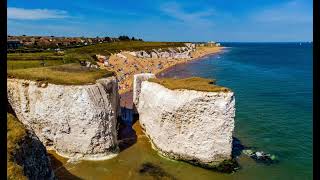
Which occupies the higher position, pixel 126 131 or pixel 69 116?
pixel 69 116

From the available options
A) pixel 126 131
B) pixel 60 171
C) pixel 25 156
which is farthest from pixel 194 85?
pixel 25 156

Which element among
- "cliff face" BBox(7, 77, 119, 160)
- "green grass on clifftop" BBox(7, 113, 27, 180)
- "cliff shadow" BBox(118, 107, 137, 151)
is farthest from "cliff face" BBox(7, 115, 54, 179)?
"cliff shadow" BBox(118, 107, 137, 151)

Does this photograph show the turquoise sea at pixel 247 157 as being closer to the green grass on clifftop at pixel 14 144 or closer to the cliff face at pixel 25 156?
the cliff face at pixel 25 156

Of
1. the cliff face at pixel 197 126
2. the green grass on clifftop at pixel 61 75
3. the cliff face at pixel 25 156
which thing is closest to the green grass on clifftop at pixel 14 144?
the cliff face at pixel 25 156

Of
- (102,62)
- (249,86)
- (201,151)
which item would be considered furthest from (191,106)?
(102,62)

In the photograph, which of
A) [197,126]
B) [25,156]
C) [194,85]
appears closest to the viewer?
[25,156]

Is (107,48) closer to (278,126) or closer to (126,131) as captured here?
(126,131)
